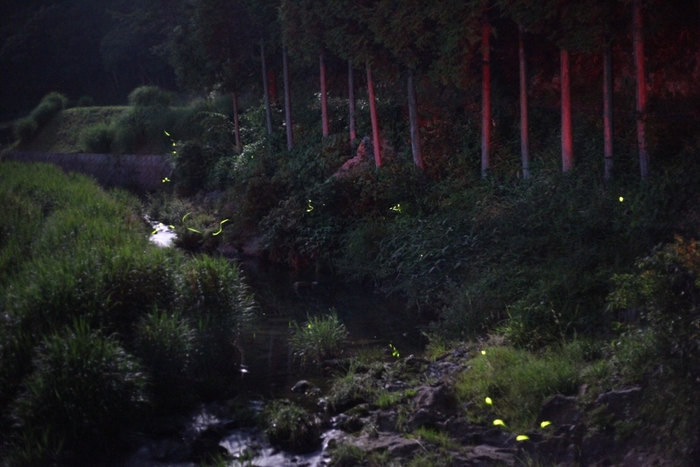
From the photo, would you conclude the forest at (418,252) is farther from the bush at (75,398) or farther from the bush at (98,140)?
the bush at (98,140)

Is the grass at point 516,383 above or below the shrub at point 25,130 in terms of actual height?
below

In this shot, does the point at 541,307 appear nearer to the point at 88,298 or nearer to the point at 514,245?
the point at 514,245

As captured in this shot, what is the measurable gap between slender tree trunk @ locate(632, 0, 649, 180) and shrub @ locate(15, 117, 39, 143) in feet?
120

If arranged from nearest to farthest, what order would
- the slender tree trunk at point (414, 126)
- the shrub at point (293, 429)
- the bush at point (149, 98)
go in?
the shrub at point (293, 429) < the slender tree trunk at point (414, 126) < the bush at point (149, 98)

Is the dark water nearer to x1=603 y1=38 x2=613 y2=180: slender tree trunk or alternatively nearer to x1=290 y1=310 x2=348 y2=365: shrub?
x1=290 y1=310 x2=348 y2=365: shrub

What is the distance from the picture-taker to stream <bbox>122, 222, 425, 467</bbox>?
23.5 feet

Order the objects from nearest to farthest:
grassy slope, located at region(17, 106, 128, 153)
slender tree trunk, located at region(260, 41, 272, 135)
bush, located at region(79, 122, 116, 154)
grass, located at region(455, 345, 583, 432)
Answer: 1. grass, located at region(455, 345, 583, 432)
2. slender tree trunk, located at region(260, 41, 272, 135)
3. bush, located at region(79, 122, 116, 154)
4. grassy slope, located at region(17, 106, 128, 153)

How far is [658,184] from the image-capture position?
10.7 meters

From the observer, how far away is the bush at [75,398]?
665 cm

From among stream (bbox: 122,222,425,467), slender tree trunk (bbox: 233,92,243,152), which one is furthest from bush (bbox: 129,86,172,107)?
stream (bbox: 122,222,425,467)

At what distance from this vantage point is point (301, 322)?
12164 mm

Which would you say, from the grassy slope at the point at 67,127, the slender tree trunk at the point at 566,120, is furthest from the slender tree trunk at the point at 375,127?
the grassy slope at the point at 67,127

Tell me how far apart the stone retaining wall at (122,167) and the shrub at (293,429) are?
22851 mm

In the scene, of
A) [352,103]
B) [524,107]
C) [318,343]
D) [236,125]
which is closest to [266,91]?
[236,125]
